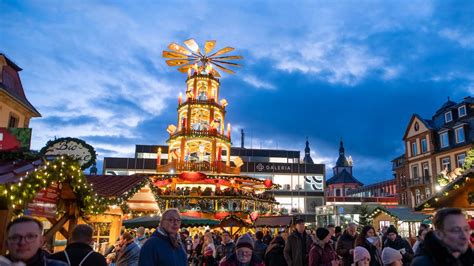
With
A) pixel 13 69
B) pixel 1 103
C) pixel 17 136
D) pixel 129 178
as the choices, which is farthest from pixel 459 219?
pixel 13 69

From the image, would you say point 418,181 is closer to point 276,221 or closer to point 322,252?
point 276,221

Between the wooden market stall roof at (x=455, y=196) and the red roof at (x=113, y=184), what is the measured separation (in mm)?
9856

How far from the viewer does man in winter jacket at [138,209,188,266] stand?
14.6 feet

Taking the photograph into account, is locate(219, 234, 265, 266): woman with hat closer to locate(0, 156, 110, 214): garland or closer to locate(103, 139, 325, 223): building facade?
locate(0, 156, 110, 214): garland

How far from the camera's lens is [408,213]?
2330cm

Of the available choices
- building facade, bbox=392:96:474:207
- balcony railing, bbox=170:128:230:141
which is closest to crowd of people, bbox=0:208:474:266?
balcony railing, bbox=170:128:230:141

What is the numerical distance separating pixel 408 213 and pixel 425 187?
64.0 ft

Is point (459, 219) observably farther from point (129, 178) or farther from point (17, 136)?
point (129, 178)

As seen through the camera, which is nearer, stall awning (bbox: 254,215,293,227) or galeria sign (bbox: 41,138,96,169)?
galeria sign (bbox: 41,138,96,169)

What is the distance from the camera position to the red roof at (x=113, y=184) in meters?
12.1

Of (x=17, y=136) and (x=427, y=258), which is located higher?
(x=17, y=136)

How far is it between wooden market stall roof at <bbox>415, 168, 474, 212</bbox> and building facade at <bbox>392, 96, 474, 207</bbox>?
23.1 meters

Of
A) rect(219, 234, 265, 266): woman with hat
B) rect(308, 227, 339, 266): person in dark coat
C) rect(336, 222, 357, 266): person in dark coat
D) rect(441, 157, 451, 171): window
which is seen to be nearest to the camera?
rect(219, 234, 265, 266): woman with hat

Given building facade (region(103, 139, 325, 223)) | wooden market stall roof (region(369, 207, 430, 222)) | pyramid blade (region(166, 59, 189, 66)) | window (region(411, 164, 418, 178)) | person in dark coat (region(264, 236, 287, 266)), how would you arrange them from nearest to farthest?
person in dark coat (region(264, 236, 287, 266)), wooden market stall roof (region(369, 207, 430, 222)), pyramid blade (region(166, 59, 189, 66)), window (region(411, 164, 418, 178)), building facade (region(103, 139, 325, 223))
